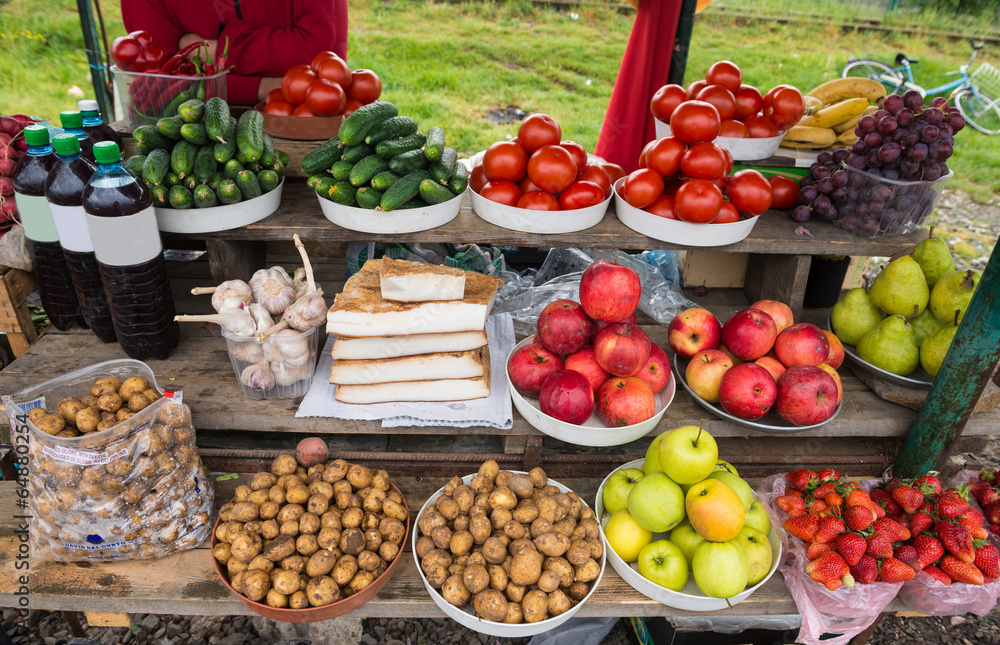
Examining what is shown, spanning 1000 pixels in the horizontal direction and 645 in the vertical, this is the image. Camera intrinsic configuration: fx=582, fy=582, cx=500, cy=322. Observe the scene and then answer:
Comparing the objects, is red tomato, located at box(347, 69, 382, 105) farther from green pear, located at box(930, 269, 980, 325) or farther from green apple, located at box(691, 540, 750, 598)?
green pear, located at box(930, 269, 980, 325)

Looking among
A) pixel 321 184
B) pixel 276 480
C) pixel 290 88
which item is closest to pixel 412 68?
pixel 290 88

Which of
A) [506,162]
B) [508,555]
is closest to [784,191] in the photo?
[506,162]

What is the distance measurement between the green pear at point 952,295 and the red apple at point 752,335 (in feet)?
2.31

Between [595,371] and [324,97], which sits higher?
[324,97]

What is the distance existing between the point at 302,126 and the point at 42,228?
105 centimetres

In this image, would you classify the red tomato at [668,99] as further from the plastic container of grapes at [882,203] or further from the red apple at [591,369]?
the red apple at [591,369]

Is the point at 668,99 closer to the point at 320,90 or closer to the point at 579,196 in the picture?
the point at 579,196

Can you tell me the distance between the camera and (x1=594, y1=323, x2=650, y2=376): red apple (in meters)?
2.01

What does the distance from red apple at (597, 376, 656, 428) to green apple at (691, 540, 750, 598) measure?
0.45 metres

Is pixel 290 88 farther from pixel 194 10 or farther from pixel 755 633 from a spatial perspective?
pixel 755 633

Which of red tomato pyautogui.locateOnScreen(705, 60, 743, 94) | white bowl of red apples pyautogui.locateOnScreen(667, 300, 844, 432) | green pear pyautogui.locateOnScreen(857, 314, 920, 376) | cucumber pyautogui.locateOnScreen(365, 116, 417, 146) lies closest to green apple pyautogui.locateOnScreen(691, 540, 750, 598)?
white bowl of red apples pyautogui.locateOnScreen(667, 300, 844, 432)

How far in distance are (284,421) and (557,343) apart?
1043 mm

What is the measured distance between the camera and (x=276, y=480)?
1913mm

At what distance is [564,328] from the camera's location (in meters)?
2.12
